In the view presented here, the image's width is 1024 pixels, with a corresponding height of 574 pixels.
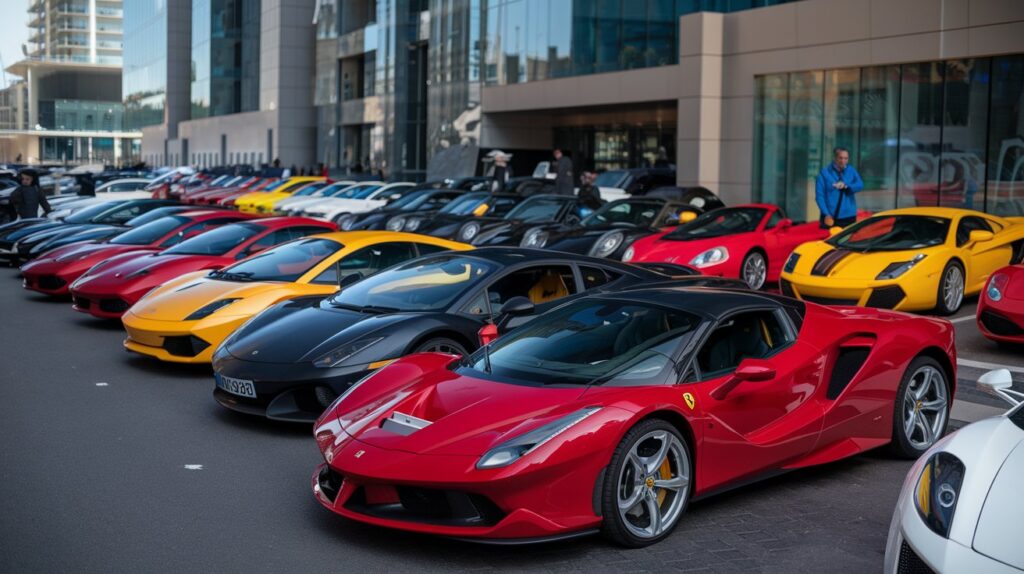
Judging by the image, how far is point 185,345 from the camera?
9.65 m

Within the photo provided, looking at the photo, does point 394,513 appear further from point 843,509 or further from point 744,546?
point 843,509

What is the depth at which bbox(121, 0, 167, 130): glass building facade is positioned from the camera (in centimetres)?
9750

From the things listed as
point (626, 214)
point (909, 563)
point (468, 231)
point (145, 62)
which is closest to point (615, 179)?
point (468, 231)

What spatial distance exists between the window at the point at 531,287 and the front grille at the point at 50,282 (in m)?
9.10

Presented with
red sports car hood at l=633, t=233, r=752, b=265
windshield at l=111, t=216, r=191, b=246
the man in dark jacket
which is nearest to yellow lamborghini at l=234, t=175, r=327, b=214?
the man in dark jacket

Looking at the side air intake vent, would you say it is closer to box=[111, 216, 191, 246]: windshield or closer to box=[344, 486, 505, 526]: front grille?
box=[344, 486, 505, 526]: front grille

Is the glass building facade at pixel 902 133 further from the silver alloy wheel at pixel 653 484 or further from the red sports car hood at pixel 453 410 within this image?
the red sports car hood at pixel 453 410

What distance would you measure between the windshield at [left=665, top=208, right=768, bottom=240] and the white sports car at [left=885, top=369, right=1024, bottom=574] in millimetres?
11539

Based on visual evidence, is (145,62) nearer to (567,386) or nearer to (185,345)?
(185,345)

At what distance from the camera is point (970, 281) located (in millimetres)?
13422

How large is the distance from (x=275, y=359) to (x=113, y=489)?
5.28ft

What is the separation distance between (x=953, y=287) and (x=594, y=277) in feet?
20.9

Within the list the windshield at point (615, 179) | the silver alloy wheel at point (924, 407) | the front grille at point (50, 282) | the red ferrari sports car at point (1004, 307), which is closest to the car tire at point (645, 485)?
the silver alloy wheel at point (924, 407)

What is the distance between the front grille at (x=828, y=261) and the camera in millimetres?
13055
